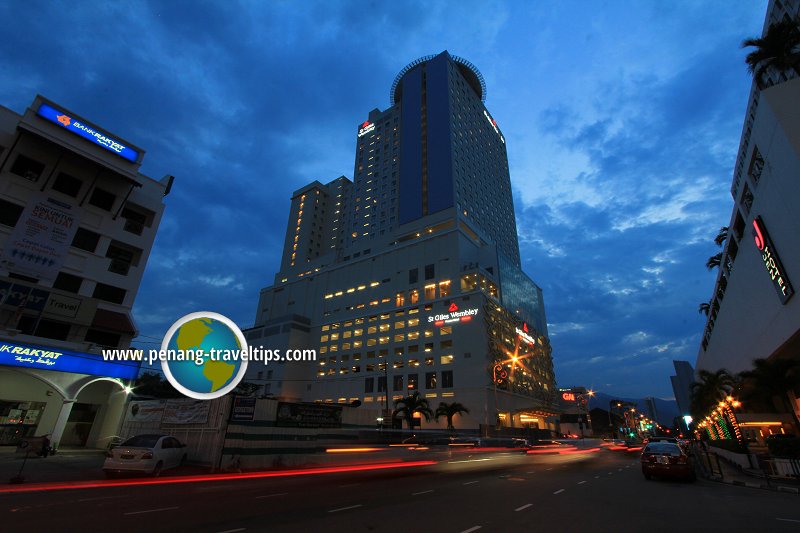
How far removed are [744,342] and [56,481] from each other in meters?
58.3

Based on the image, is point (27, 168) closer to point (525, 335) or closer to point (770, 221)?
point (770, 221)

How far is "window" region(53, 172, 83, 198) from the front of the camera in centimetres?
3002

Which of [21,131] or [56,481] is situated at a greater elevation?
[21,131]

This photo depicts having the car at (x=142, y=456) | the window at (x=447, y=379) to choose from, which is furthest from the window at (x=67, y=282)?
the window at (x=447, y=379)

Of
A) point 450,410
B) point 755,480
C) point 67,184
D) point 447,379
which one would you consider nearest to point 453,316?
point 447,379

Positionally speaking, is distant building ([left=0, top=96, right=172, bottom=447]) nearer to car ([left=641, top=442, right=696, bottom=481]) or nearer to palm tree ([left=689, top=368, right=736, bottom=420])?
car ([left=641, top=442, right=696, bottom=481])

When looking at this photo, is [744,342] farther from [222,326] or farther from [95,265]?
[95,265]

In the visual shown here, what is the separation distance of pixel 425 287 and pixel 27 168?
66.6 m

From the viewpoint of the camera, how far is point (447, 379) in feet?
238

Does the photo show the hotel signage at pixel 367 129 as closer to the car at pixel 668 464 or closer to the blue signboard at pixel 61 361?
the blue signboard at pixel 61 361

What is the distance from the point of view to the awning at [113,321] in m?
28.8

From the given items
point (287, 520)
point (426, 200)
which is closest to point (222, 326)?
point (287, 520)

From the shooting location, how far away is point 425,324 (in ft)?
263

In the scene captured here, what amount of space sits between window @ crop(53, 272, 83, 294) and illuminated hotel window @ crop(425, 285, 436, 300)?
204 feet
